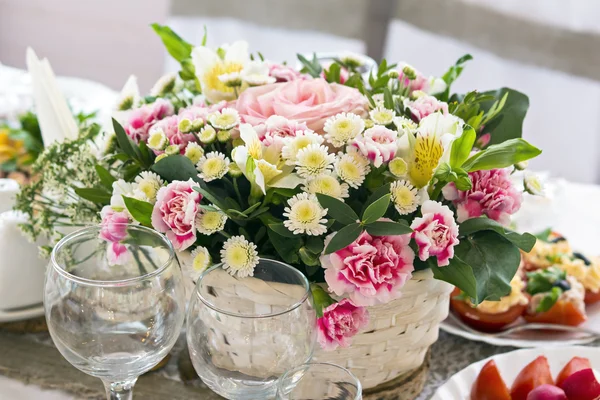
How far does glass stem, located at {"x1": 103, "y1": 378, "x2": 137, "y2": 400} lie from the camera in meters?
0.66

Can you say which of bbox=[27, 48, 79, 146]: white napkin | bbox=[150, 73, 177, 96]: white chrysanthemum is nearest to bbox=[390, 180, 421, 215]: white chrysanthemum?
bbox=[150, 73, 177, 96]: white chrysanthemum

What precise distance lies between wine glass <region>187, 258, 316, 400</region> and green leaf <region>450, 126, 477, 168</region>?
0.57ft

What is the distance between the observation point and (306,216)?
0.64 meters

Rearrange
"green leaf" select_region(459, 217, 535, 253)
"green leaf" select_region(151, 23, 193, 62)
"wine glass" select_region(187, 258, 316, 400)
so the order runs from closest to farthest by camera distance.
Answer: "wine glass" select_region(187, 258, 316, 400) → "green leaf" select_region(459, 217, 535, 253) → "green leaf" select_region(151, 23, 193, 62)

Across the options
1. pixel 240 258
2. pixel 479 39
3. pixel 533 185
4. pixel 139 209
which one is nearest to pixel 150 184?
pixel 139 209

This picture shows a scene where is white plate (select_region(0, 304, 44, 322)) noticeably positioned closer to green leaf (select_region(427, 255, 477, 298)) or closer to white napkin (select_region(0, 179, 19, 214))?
white napkin (select_region(0, 179, 19, 214))

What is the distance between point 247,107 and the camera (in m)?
0.77

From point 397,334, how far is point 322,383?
0.14m

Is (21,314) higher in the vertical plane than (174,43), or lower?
lower

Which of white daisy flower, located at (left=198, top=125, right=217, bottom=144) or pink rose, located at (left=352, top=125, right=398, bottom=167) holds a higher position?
pink rose, located at (left=352, top=125, right=398, bottom=167)

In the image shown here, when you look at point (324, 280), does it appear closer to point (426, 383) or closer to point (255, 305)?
point (255, 305)

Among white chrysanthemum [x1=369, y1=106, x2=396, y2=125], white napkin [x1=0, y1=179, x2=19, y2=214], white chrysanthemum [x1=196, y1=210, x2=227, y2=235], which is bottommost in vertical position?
white napkin [x1=0, y1=179, x2=19, y2=214]

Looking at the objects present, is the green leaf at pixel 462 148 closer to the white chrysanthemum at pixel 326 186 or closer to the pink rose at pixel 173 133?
the white chrysanthemum at pixel 326 186

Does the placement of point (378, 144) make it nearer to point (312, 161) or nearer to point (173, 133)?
point (312, 161)
